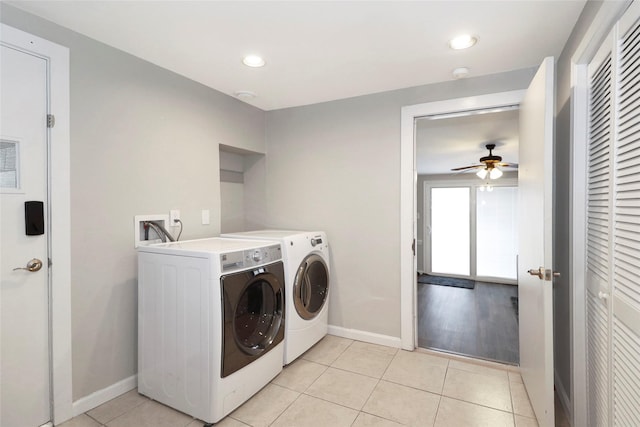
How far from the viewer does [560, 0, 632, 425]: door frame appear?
151 centimetres

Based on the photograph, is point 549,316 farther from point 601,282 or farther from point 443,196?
point 443,196

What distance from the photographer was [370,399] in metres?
1.94

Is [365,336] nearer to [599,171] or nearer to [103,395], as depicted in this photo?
[103,395]


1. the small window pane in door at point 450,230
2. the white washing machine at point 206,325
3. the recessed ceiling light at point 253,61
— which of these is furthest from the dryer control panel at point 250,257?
the small window pane in door at point 450,230

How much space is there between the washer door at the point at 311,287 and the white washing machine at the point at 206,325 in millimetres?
288

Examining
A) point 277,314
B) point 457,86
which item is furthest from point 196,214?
point 457,86

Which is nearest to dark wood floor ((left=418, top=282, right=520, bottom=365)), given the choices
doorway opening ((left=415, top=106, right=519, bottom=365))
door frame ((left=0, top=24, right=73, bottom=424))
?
doorway opening ((left=415, top=106, right=519, bottom=365))

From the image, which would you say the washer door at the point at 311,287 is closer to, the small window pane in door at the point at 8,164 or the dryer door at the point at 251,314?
the dryer door at the point at 251,314

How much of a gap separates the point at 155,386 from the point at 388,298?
1.83 m

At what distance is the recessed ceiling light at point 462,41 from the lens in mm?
1809

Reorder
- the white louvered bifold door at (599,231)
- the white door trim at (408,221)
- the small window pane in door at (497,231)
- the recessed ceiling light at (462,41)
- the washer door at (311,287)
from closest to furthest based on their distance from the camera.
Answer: the white louvered bifold door at (599,231)
the recessed ceiling light at (462,41)
the washer door at (311,287)
the white door trim at (408,221)
the small window pane in door at (497,231)

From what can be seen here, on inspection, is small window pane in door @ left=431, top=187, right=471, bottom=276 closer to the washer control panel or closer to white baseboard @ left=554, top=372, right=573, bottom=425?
white baseboard @ left=554, top=372, right=573, bottom=425

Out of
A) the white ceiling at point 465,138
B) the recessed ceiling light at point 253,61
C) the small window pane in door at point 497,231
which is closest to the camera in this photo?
the recessed ceiling light at point 253,61

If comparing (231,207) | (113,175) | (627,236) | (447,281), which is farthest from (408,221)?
(447,281)
